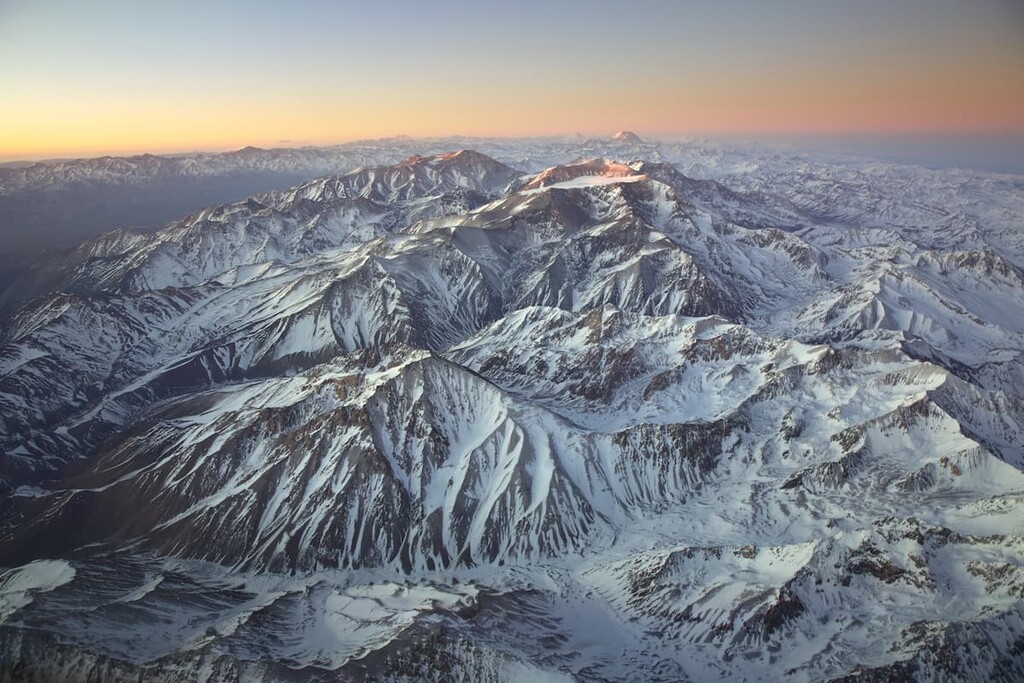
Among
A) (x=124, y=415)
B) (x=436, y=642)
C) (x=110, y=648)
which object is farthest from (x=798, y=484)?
(x=124, y=415)

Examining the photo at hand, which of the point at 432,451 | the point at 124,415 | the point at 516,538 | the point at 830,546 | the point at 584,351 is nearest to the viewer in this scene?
the point at 830,546

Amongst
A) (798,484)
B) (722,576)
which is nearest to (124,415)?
(722,576)

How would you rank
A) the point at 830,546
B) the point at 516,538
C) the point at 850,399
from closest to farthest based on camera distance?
1. the point at 830,546
2. the point at 516,538
3. the point at 850,399

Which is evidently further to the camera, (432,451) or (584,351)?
(584,351)

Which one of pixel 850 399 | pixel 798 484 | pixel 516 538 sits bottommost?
pixel 516 538

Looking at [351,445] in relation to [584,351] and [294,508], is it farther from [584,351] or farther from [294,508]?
[584,351]

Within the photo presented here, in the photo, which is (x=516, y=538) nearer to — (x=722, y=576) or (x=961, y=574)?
(x=722, y=576)

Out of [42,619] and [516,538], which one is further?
[516,538]

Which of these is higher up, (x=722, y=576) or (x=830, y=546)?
(x=830, y=546)

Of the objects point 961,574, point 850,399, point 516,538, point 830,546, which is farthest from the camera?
point 850,399

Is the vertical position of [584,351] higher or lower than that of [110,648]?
higher
